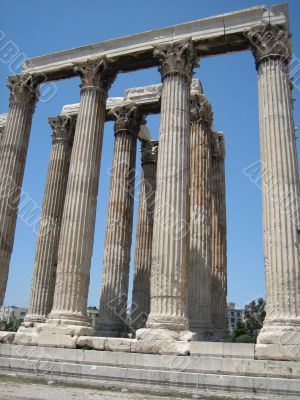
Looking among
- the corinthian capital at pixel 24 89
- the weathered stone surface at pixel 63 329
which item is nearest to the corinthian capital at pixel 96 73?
the corinthian capital at pixel 24 89

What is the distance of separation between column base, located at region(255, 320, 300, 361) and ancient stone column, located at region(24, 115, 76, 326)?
42.7 feet

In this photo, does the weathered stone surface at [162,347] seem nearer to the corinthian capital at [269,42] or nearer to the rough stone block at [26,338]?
the rough stone block at [26,338]

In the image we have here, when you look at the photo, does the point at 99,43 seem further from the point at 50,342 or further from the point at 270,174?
the point at 50,342

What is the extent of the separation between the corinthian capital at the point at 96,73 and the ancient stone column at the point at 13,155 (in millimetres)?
3736

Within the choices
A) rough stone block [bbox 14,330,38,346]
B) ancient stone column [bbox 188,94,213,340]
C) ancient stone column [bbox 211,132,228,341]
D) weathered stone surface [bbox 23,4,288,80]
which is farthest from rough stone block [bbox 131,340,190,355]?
weathered stone surface [bbox 23,4,288,80]

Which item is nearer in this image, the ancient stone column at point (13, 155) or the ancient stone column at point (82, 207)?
the ancient stone column at point (82, 207)

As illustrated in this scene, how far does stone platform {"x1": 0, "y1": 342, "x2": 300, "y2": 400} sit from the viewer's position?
13508 mm

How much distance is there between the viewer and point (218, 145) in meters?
30.1

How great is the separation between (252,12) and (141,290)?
697 inches

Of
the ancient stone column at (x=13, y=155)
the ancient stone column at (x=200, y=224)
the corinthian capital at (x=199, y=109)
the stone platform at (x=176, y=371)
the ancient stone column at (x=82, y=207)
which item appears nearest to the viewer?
the stone platform at (x=176, y=371)

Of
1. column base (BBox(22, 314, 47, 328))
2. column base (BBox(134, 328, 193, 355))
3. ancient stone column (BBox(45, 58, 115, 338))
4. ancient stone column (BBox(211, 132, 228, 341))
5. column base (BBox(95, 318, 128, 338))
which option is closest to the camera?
column base (BBox(134, 328, 193, 355))

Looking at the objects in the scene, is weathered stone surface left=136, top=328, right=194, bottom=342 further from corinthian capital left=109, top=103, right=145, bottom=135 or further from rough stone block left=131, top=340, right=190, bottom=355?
corinthian capital left=109, top=103, right=145, bottom=135

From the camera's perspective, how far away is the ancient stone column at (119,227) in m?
25.3

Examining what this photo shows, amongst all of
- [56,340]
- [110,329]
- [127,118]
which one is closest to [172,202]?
[56,340]
